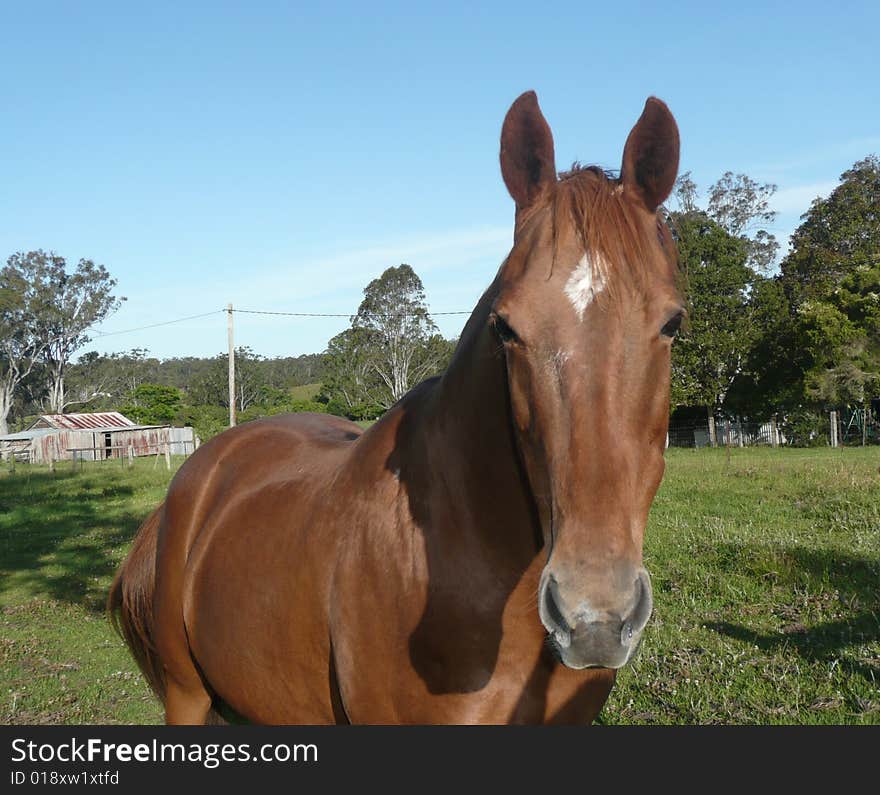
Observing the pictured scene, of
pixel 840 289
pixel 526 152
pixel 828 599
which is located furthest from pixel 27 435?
pixel 526 152

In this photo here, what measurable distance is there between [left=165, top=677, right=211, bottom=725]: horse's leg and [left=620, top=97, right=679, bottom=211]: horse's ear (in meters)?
2.83

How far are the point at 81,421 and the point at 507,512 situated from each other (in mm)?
59834

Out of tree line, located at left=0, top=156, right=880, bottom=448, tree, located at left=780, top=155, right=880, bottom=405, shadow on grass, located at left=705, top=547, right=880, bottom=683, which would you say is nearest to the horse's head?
shadow on grass, located at left=705, top=547, right=880, bottom=683

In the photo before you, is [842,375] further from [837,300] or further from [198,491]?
[198,491]

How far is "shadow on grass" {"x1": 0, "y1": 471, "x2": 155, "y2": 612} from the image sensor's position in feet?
29.7

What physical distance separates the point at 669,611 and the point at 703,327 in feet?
102

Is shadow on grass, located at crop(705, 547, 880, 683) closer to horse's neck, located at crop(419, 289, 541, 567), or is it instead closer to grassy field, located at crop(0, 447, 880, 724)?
grassy field, located at crop(0, 447, 880, 724)

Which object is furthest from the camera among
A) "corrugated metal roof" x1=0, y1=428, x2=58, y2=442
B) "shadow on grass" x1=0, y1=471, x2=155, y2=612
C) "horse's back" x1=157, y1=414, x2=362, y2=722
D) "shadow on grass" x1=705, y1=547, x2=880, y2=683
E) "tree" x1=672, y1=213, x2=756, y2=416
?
"corrugated metal roof" x1=0, y1=428, x2=58, y2=442

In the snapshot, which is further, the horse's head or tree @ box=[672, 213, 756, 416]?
tree @ box=[672, 213, 756, 416]

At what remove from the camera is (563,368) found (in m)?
1.56

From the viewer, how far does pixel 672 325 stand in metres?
1.66

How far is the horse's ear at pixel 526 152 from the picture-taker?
1.88 metres

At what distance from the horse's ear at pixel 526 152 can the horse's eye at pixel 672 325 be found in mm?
498

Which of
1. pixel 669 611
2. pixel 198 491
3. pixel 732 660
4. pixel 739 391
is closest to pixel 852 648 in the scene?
pixel 732 660
